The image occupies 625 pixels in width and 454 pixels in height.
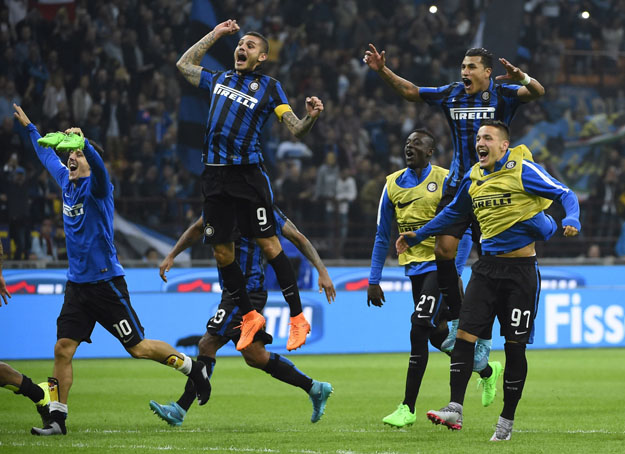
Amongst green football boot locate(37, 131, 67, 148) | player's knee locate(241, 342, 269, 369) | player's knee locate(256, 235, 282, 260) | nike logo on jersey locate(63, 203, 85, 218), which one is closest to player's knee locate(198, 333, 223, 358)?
player's knee locate(241, 342, 269, 369)

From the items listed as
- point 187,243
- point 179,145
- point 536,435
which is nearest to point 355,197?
point 179,145

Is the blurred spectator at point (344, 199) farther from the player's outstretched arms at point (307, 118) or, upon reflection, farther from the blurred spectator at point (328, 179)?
the player's outstretched arms at point (307, 118)

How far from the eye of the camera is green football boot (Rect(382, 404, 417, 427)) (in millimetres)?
7988

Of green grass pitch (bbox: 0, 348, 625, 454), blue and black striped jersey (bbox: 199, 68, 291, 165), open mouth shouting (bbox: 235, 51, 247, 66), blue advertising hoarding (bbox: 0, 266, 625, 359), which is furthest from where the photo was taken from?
blue advertising hoarding (bbox: 0, 266, 625, 359)

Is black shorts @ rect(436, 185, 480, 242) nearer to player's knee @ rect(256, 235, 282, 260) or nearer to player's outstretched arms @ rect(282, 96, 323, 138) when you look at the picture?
player's knee @ rect(256, 235, 282, 260)

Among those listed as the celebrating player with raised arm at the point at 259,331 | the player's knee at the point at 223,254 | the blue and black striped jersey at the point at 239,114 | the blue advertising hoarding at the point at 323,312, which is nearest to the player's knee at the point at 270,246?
the player's knee at the point at 223,254

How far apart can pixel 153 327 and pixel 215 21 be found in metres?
8.25

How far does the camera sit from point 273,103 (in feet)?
25.9

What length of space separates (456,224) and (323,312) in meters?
8.45

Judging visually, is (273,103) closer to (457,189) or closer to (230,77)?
(230,77)

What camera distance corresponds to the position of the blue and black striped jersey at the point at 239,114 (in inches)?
304

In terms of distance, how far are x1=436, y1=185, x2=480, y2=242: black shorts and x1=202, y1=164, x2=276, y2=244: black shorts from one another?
4.85ft

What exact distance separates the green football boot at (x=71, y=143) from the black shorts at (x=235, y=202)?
0.96 metres

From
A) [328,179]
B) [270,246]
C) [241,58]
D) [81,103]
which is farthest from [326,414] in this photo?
[81,103]
